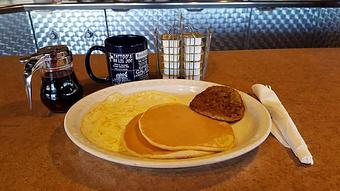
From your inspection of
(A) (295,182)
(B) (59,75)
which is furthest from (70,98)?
(A) (295,182)

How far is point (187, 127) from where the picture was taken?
1.81 feet

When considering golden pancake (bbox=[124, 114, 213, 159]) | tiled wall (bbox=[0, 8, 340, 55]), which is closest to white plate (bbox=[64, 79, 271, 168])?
golden pancake (bbox=[124, 114, 213, 159])

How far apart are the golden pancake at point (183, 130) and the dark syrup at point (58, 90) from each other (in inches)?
8.3

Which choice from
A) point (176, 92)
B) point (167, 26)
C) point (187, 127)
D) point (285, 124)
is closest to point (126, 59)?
point (176, 92)

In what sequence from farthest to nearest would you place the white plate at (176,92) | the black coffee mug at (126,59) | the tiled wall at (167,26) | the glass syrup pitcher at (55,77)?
the tiled wall at (167,26) < the black coffee mug at (126,59) < the glass syrup pitcher at (55,77) < the white plate at (176,92)

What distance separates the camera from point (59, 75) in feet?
2.20

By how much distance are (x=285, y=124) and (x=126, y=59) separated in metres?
0.40

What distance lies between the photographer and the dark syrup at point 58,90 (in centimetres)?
67

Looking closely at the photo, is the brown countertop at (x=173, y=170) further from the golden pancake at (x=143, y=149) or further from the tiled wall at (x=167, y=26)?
the tiled wall at (x=167, y=26)

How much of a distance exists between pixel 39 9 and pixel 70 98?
149 cm

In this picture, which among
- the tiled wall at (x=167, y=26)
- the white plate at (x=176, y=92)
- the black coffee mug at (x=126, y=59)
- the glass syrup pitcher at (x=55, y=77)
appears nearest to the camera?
the white plate at (x=176, y=92)

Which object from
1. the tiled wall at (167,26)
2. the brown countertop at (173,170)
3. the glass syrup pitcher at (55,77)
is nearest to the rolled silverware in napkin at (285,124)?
the brown countertop at (173,170)

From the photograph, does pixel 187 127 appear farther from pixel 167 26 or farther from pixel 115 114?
pixel 167 26

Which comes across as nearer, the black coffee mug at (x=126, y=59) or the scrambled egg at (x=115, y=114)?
the scrambled egg at (x=115, y=114)
